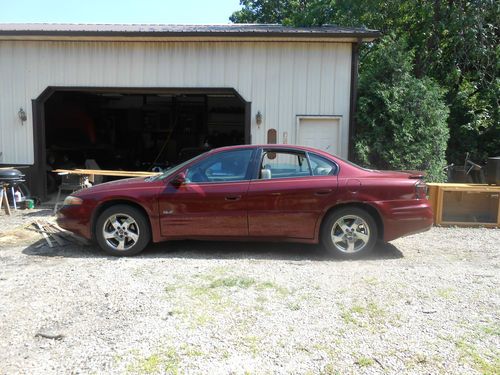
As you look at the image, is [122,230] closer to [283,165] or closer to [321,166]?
[283,165]

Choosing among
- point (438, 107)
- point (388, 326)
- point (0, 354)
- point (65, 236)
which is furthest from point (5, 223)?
point (438, 107)

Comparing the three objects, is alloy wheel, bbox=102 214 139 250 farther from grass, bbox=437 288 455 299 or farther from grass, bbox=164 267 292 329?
grass, bbox=437 288 455 299

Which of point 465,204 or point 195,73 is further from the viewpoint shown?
point 195,73

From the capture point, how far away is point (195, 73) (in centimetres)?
1029

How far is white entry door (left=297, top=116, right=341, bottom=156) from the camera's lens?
10227 mm

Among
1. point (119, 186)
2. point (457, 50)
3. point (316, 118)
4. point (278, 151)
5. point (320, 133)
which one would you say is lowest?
point (119, 186)

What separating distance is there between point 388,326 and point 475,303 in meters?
1.17

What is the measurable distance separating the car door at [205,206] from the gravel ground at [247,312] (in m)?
0.36

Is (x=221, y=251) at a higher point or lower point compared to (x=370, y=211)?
lower

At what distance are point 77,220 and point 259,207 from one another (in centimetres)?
244

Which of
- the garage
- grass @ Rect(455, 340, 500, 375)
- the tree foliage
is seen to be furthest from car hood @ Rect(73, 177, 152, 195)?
the tree foliage

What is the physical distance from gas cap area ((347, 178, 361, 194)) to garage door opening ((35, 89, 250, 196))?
10.2 metres

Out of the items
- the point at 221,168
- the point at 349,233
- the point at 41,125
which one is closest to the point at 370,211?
the point at 349,233

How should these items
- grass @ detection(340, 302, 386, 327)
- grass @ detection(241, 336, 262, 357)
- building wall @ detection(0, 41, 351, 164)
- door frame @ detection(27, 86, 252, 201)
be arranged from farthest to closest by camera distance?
door frame @ detection(27, 86, 252, 201)
building wall @ detection(0, 41, 351, 164)
grass @ detection(340, 302, 386, 327)
grass @ detection(241, 336, 262, 357)
